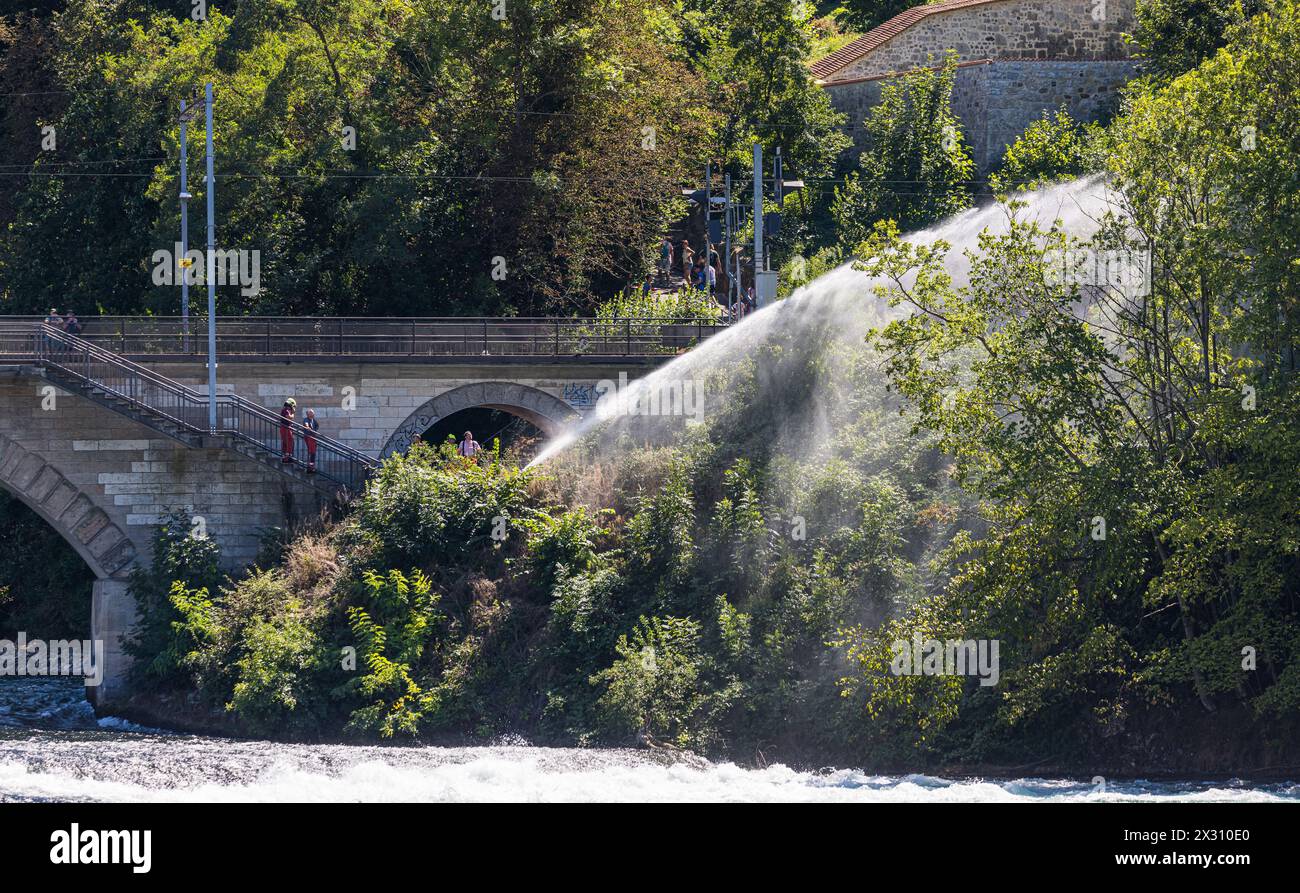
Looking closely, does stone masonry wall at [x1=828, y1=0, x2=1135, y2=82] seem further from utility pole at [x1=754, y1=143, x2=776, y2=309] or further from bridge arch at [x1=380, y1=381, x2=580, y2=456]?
bridge arch at [x1=380, y1=381, x2=580, y2=456]

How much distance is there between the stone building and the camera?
5522cm

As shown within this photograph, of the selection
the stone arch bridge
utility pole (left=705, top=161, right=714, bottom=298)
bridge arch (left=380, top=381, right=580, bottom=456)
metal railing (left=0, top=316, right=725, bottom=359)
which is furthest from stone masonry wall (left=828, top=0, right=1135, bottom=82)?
bridge arch (left=380, top=381, right=580, bottom=456)

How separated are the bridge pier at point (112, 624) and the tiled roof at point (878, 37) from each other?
27.1 meters

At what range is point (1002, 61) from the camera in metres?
55.4

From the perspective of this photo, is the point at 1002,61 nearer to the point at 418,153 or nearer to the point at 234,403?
the point at 418,153

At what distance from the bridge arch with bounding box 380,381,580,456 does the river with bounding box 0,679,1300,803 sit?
1006cm

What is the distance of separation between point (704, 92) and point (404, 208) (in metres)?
8.72

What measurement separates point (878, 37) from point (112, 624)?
30.2 m

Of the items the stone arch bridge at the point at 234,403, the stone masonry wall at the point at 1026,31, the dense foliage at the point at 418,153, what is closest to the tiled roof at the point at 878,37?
the stone masonry wall at the point at 1026,31

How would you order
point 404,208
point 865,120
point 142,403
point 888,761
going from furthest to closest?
1. point 865,120
2. point 404,208
3. point 142,403
4. point 888,761

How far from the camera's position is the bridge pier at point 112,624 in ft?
129

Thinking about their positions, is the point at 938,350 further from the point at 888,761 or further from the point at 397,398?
the point at 397,398

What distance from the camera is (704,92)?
172 feet

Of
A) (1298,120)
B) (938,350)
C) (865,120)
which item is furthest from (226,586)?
(865,120)
